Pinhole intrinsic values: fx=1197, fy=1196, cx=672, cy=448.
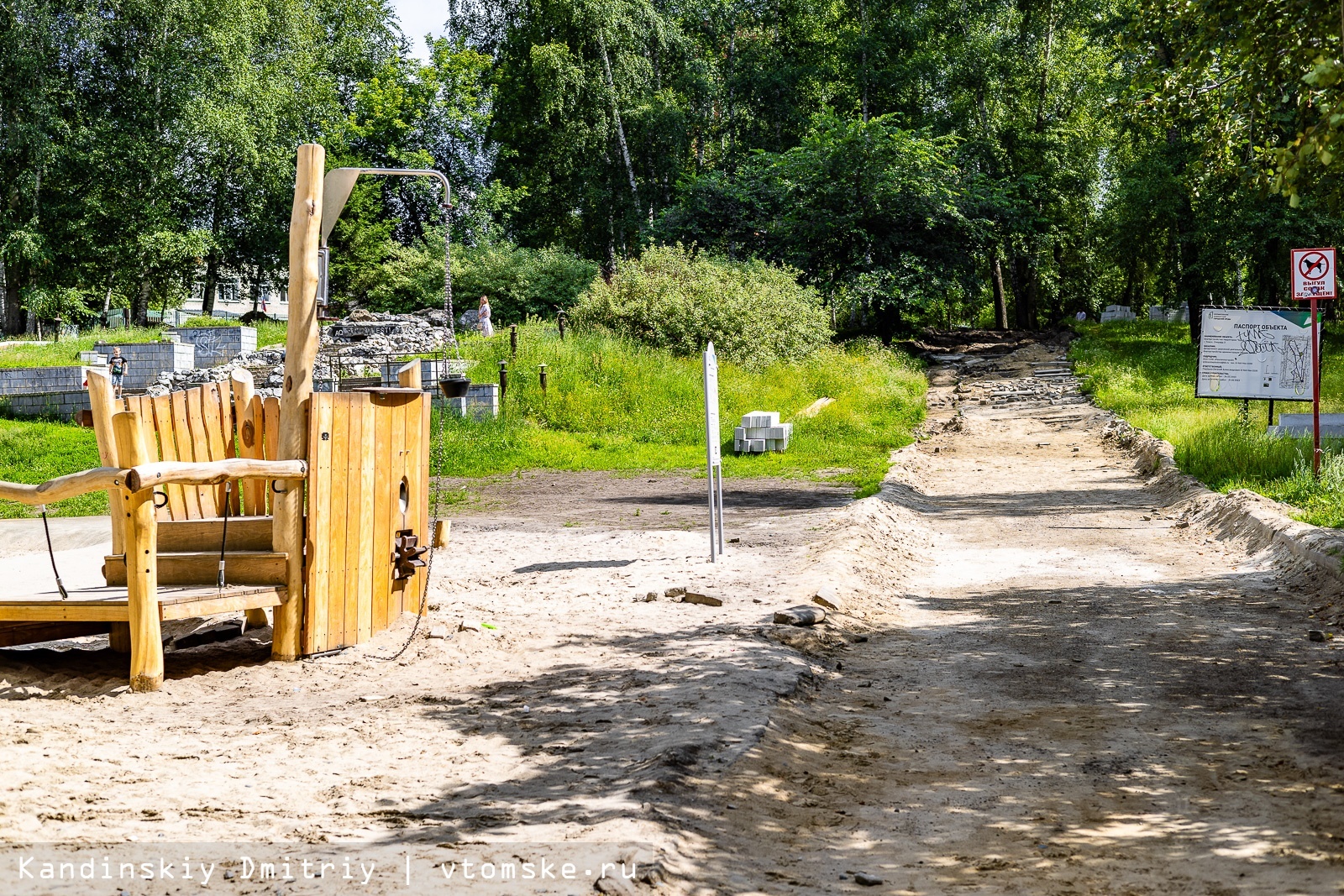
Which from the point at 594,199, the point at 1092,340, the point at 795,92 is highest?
the point at 795,92

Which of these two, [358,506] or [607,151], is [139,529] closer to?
[358,506]

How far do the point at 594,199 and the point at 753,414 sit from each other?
89.9ft

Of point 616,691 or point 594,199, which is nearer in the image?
point 616,691

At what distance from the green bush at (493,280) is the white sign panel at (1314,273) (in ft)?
73.6

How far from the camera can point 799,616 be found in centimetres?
829

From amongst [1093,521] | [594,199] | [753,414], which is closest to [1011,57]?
[594,199]

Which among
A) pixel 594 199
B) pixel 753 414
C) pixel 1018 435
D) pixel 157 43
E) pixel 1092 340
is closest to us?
pixel 753 414

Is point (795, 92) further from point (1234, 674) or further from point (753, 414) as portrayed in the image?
point (1234, 674)

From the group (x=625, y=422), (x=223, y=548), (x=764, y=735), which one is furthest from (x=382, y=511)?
(x=625, y=422)

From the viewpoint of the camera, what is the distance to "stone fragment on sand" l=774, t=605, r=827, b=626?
325 inches

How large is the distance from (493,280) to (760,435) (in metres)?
17.3

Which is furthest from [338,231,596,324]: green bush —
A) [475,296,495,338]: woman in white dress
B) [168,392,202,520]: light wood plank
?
[168,392,202,520]: light wood plank

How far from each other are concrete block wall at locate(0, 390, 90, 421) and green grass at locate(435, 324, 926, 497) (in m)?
7.95

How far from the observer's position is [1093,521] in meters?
13.1
